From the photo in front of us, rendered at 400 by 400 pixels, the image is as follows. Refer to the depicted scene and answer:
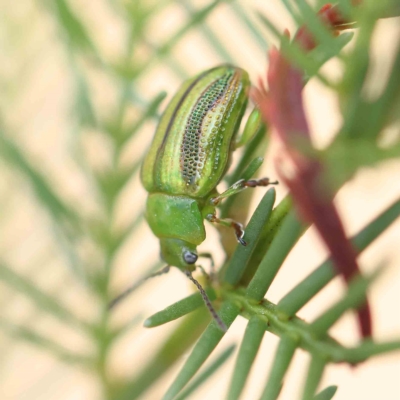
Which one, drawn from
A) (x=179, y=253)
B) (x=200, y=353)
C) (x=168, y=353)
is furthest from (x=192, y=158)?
(x=200, y=353)

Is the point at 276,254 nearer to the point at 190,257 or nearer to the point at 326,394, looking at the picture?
the point at 326,394

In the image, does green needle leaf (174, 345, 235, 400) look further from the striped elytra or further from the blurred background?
the striped elytra

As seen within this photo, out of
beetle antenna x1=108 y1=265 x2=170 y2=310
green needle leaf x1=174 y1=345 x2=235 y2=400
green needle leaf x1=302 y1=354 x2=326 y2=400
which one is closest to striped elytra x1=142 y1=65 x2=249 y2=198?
beetle antenna x1=108 y1=265 x2=170 y2=310

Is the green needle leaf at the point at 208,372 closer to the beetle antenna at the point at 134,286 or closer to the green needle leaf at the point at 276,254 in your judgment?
the green needle leaf at the point at 276,254

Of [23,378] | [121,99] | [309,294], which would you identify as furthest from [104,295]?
[23,378]

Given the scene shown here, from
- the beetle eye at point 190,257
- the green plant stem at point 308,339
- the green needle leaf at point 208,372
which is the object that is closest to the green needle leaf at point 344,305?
the green plant stem at point 308,339

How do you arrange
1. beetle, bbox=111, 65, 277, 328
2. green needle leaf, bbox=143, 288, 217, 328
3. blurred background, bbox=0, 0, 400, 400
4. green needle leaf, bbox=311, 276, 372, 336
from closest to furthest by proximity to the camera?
green needle leaf, bbox=311, 276, 372, 336
green needle leaf, bbox=143, 288, 217, 328
blurred background, bbox=0, 0, 400, 400
beetle, bbox=111, 65, 277, 328
